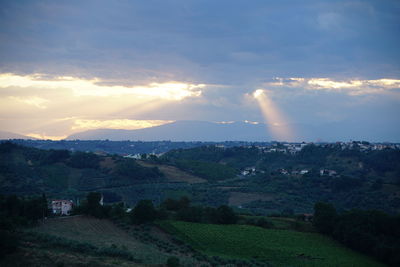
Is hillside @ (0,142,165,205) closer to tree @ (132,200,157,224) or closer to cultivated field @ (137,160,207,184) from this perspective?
cultivated field @ (137,160,207,184)

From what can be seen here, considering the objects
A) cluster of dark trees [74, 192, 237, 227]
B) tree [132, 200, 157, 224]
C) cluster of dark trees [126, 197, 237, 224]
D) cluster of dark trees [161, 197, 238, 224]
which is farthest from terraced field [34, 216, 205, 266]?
cluster of dark trees [161, 197, 238, 224]

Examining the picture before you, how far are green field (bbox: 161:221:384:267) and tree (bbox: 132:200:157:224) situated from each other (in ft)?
4.83

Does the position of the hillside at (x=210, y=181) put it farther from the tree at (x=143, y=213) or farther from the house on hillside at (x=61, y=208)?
the tree at (x=143, y=213)

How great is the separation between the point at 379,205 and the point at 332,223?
29.1m

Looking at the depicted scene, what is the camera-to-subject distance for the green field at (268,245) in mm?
32281

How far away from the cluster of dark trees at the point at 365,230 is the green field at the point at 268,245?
1042 millimetres

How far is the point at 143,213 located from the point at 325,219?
17.3 meters

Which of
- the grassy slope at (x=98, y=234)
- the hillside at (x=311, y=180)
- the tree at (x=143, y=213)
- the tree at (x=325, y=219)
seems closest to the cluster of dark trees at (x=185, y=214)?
the tree at (x=143, y=213)

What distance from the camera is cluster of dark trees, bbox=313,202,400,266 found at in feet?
116

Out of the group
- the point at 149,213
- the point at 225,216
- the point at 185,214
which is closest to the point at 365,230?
the point at 225,216

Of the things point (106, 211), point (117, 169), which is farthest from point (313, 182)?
point (106, 211)

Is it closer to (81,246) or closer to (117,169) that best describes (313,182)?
(117,169)

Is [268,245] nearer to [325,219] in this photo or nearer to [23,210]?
[325,219]

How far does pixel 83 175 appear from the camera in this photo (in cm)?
8706
